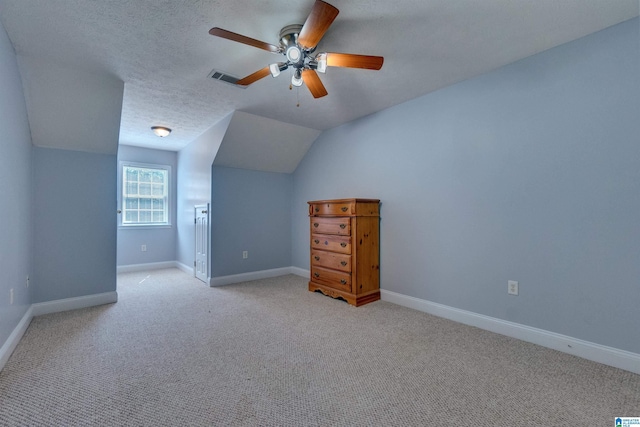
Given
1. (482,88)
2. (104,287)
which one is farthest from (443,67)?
(104,287)

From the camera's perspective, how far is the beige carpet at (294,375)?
4.82 feet

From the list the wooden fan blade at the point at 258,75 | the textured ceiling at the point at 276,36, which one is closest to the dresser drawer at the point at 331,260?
the textured ceiling at the point at 276,36

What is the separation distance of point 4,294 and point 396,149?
12.5 ft

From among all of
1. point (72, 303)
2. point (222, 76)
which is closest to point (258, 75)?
point (222, 76)

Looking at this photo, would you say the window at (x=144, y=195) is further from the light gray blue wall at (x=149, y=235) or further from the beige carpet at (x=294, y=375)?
the beige carpet at (x=294, y=375)

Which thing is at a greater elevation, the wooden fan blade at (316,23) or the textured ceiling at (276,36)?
the textured ceiling at (276,36)

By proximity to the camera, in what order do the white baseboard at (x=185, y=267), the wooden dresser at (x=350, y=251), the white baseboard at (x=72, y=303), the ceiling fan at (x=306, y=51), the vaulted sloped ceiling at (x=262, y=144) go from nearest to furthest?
the ceiling fan at (x=306, y=51), the white baseboard at (x=72, y=303), the wooden dresser at (x=350, y=251), the vaulted sloped ceiling at (x=262, y=144), the white baseboard at (x=185, y=267)

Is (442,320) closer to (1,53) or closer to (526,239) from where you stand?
(526,239)


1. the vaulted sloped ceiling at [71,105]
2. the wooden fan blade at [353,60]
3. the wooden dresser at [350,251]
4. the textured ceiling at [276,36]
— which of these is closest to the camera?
the textured ceiling at [276,36]

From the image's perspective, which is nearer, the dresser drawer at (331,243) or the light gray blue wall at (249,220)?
the dresser drawer at (331,243)

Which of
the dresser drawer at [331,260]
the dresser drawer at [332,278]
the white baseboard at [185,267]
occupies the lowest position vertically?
the white baseboard at [185,267]

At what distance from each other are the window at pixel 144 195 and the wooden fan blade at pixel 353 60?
4.84 meters

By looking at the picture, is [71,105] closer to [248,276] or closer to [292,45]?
[292,45]

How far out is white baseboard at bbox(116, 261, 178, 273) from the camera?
16.5 feet
